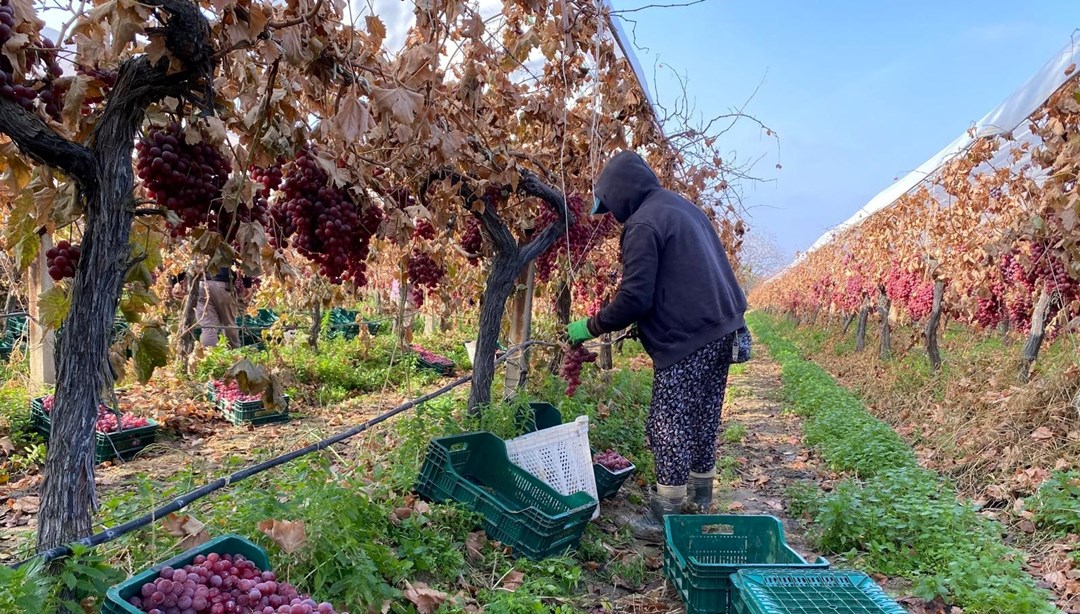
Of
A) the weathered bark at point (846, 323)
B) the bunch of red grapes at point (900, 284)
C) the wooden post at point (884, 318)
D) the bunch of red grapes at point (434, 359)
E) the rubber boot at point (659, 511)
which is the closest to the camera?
the rubber boot at point (659, 511)

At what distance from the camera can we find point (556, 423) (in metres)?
4.39

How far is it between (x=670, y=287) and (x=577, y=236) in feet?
6.99

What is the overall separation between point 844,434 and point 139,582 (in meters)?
5.67

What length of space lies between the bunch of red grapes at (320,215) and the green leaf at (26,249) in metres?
0.78

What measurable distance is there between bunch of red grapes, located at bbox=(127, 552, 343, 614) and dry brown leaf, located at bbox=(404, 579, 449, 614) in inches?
24.9

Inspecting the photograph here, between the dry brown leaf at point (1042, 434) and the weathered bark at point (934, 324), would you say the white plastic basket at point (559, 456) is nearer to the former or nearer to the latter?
the dry brown leaf at point (1042, 434)

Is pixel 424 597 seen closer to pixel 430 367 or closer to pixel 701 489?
pixel 701 489

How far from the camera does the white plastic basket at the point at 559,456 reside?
11.7ft

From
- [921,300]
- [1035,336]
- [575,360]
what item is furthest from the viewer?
[921,300]

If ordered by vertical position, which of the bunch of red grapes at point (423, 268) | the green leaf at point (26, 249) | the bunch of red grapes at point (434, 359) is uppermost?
the bunch of red grapes at point (423, 268)

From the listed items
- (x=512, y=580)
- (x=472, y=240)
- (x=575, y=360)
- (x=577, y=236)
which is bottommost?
(x=512, y=580)

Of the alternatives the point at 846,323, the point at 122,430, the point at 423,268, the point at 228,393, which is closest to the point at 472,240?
the point at 423,268

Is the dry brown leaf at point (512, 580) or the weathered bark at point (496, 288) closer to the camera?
the dry brown leaf at point (512, 580)

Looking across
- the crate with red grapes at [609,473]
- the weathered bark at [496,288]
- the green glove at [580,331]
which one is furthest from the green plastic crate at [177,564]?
the green glove at [580,331]
